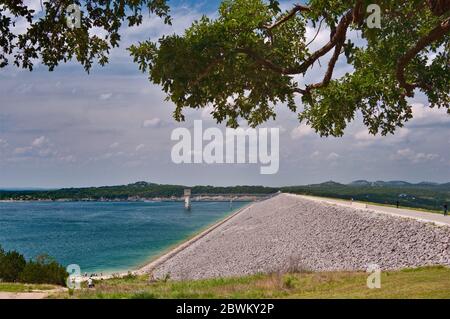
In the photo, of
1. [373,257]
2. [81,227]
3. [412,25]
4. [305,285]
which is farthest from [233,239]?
[81,227]

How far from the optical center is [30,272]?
3269 centimetres

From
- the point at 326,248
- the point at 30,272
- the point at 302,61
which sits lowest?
the point at 30,272

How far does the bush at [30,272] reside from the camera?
105 feet

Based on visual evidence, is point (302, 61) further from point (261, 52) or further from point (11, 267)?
point (11, 267)

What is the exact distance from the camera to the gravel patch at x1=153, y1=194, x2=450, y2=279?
27.8 m

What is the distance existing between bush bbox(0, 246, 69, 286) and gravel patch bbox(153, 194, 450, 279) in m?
10.2

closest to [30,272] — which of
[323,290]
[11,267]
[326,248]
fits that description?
[11,267]

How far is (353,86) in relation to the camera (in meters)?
17.0

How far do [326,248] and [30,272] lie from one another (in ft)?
69.2

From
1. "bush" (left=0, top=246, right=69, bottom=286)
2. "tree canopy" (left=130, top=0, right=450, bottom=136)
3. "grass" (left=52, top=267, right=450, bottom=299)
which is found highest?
"tree canopy" (left=130, top=0, right=450, bottom=136)

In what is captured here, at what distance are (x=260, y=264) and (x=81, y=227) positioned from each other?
302 ft

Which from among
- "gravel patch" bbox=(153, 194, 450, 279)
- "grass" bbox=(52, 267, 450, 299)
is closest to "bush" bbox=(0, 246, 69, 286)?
"gravel patch" bbox=(153, 194, 450, 279)

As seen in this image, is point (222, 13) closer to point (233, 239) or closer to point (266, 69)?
point (266, 69)

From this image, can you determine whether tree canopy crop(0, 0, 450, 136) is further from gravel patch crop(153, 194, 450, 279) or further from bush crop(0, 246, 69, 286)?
bush crop(0, 246, 69, 286)
